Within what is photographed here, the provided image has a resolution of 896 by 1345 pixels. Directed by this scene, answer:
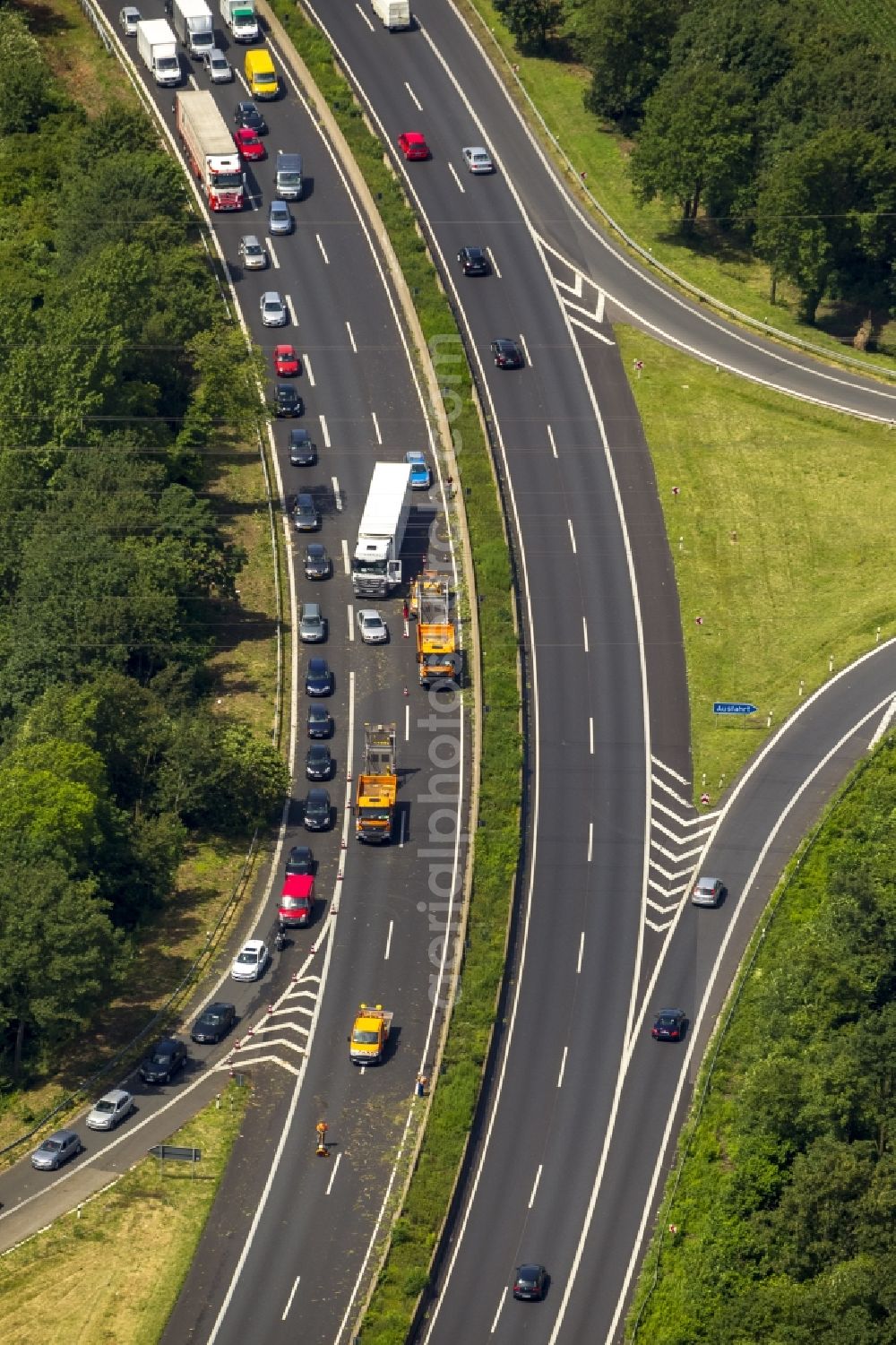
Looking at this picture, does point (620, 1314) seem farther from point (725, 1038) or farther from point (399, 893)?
point (399, 893)

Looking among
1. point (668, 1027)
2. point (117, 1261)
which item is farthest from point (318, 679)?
point (117, 1261)

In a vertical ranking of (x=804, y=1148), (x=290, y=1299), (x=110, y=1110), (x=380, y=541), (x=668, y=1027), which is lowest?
(x=290, y=1299)

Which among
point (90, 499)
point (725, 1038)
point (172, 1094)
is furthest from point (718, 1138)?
point (90, 499)

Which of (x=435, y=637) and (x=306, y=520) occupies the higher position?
(x=306, y=520)

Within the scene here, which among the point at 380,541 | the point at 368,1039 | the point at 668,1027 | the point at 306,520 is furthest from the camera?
the point at 306,520

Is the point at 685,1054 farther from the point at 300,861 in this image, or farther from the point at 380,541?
the point at 380,541

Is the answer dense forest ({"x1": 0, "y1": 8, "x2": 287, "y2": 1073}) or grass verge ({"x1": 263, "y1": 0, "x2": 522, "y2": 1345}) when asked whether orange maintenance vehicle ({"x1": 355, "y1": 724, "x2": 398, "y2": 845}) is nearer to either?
dense forest ({"x1": 0, "y1": 8, "x2": 287, "y2": 1073})
